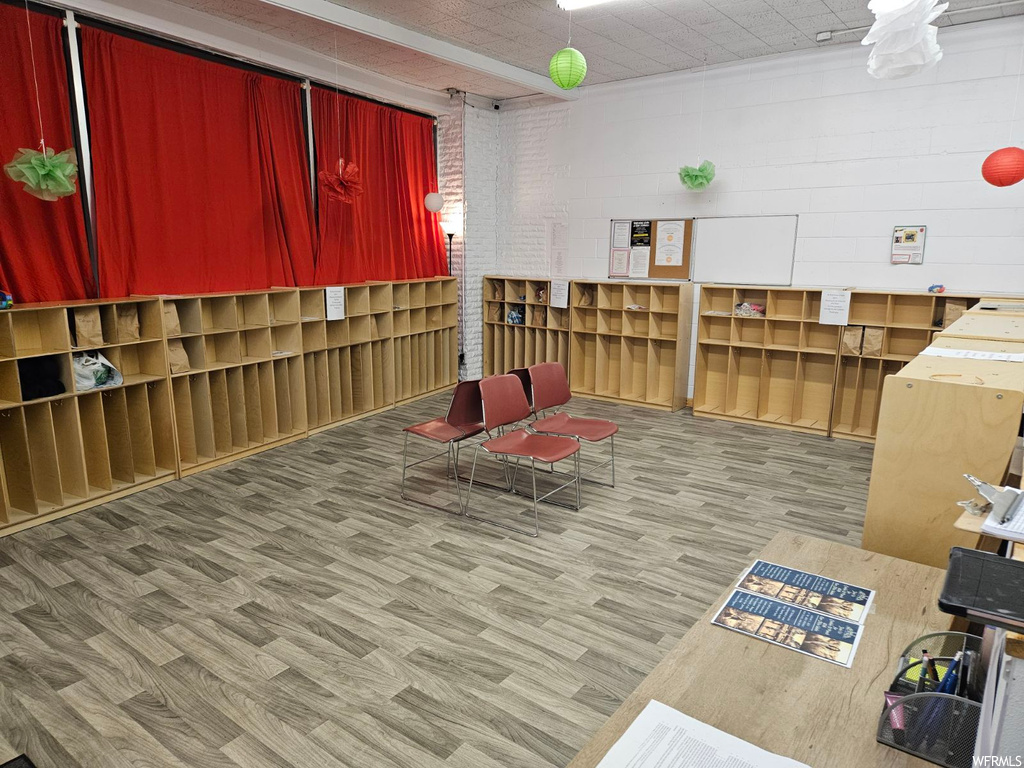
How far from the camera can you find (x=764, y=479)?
505 centimetres

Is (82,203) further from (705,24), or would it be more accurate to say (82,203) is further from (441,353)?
(705,24)

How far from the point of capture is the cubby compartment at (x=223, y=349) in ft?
17.6

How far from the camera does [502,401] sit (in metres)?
4.53

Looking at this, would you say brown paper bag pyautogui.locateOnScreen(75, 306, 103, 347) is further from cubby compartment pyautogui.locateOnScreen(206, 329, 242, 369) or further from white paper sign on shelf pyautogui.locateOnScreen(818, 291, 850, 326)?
white paper sign on shelf pyautogui.locateOnScreen(818, 291, 850, 326)

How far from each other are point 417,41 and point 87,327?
3481mm

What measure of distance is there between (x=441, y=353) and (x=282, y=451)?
260 cm

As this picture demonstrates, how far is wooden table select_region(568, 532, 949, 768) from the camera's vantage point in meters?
1.32

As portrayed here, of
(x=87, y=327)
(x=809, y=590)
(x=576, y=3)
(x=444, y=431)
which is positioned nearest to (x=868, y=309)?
(x=576, y=3)

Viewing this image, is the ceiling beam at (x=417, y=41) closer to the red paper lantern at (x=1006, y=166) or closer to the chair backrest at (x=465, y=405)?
the chair backrest at (x=465, y=405)

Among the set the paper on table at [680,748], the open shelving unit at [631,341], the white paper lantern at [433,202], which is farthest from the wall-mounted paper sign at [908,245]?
the paper on table at [680,748]

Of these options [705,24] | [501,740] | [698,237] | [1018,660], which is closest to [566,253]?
[698,237]

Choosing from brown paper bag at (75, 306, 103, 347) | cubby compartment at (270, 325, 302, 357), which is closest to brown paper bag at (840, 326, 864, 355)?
cubby compartment at (270, 325, 302, 357)

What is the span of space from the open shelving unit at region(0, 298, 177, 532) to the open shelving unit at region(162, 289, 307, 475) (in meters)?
0.19

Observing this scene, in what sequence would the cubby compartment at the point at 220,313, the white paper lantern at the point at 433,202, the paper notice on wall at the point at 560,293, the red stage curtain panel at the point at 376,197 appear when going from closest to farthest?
the cubby compartment at the point at 220,313, the red stage curtain panel at the point at 376,197, the white paper lantern at the point at 433,202, the paper notice on wall at the point at 560,293
